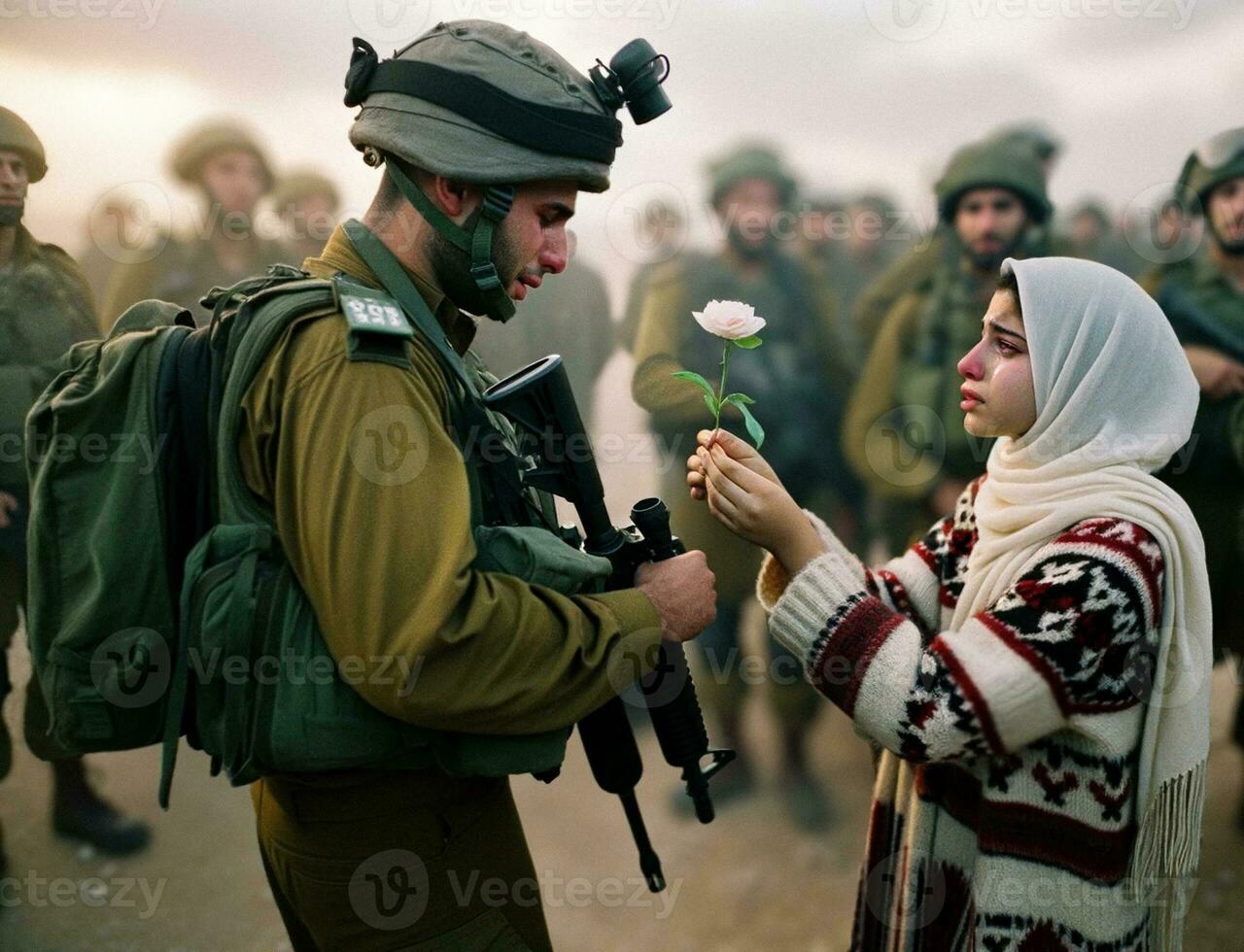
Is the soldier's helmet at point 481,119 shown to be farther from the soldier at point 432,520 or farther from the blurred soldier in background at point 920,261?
the blurred soldier in background at point 920,261

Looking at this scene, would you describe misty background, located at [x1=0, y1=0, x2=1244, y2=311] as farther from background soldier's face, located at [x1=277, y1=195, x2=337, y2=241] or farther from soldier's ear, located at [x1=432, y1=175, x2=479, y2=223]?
soldier's ear, located at [x1=432, y1=175, x2=479, y2=223]

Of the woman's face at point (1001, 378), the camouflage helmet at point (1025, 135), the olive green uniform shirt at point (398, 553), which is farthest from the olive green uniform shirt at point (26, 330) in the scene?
the camouflage helmet at point (1025, 135)

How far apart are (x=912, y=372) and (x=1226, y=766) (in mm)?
1540

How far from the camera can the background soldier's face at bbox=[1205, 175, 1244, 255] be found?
2699mm

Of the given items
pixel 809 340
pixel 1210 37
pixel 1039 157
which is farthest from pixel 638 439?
pixel 1210 37

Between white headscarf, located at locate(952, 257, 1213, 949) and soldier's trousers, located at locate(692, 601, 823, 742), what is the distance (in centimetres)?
140

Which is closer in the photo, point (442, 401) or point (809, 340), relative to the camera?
point (442, 401)

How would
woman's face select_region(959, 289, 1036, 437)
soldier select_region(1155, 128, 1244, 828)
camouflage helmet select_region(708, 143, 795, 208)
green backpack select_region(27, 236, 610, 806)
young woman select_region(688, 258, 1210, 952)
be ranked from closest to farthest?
green backpack select_region(27, 236, 610, 806) → young woman select_region(688, 258, 1210, 952) → woman's face select_region(959, 289, 1036, 437) → soldier select_region(1155, 128, 1244, 828) → camouflage helmet select_region(708, 143, 795, 208)

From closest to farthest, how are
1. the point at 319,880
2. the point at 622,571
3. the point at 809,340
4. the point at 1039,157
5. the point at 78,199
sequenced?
the point at 319,880, the point at 622,571, the point at 78,199, the point at 1039,157, the point at 809,340

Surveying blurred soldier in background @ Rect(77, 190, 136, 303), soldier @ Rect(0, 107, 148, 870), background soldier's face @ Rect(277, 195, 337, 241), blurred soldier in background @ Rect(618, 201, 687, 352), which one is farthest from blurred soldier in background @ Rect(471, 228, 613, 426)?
soldier @ Rect(0, 107, 148, 870)

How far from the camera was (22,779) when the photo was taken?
2.72 m

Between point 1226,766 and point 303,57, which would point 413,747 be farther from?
point 1226,766

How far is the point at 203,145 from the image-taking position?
8.67 feet

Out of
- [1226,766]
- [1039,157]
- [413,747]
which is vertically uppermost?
[1039,157]
